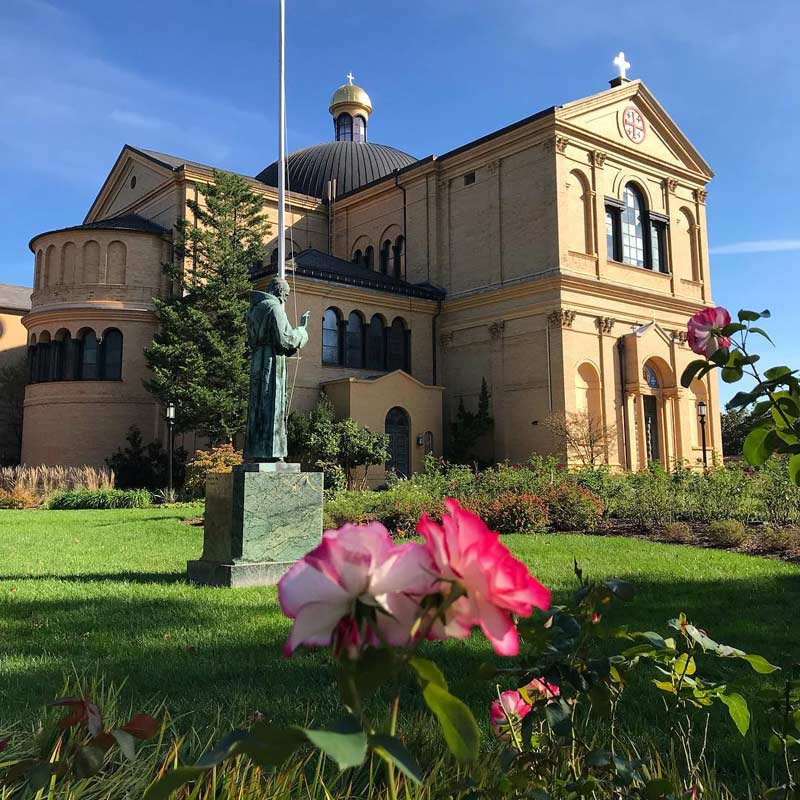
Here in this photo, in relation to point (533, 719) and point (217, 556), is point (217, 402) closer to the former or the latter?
point (217, 556)

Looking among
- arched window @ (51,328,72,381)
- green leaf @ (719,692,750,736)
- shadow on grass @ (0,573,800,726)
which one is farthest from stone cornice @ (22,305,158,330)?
green leaf @ (719,692,750,736)

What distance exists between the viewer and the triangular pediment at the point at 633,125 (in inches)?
1227

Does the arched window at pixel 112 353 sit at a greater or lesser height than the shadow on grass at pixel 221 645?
greater

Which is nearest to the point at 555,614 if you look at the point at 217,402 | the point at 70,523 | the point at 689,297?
the point at 70,523

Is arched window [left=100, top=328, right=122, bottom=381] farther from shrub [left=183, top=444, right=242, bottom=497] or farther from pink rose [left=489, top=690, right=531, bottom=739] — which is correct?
pink rose [left=489, top=690, right=531, bottom=739]

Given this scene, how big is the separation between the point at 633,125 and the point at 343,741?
121 feet

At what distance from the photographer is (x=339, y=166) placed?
42500 mm

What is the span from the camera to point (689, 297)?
3478 cm

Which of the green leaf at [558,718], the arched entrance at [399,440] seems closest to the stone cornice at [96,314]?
the arched entrance at [399,440]

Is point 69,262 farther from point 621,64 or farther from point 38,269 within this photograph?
point 621,64

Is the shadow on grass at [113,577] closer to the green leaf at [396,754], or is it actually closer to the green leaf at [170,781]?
the green leaf at [170,781]

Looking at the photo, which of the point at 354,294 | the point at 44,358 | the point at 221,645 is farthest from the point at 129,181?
the point at 221,645

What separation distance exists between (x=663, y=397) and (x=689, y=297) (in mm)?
5610

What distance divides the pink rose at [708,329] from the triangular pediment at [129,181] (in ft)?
117
